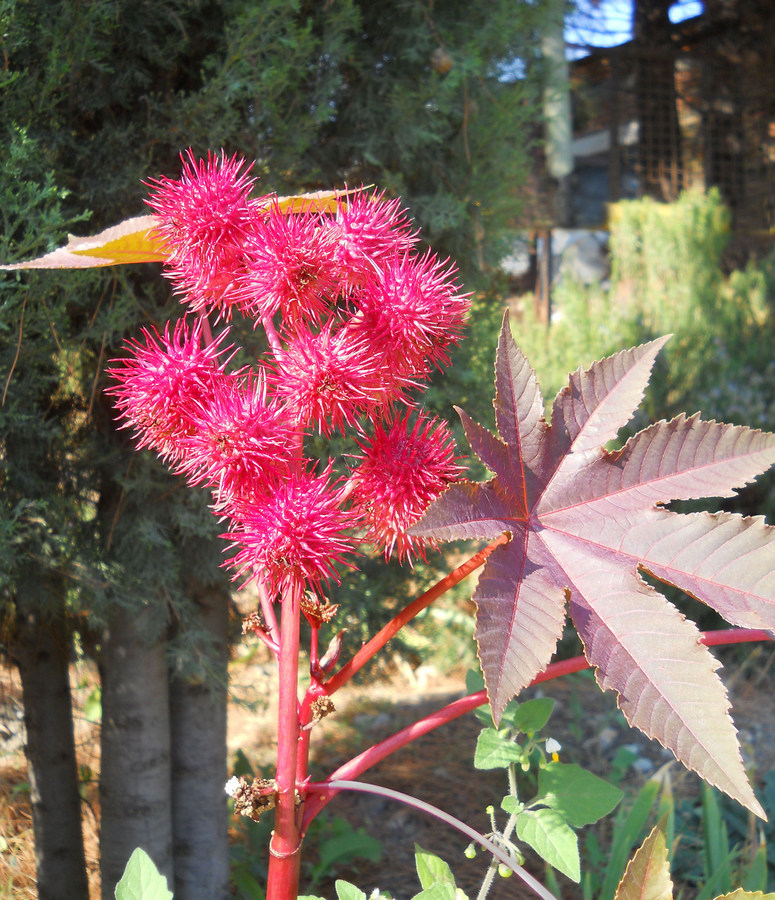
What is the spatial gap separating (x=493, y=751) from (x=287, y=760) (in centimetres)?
33

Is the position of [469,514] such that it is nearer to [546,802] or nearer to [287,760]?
[287,760]

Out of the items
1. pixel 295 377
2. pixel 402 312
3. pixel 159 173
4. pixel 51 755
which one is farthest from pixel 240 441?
pixel 51 755

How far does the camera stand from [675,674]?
55cm

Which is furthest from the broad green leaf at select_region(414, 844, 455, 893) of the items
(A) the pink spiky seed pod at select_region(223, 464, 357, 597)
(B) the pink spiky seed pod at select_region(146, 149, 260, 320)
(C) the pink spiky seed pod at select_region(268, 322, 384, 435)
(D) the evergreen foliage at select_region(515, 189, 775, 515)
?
(D) the evergreen foliage at select_region(515, 189, 775, 515)

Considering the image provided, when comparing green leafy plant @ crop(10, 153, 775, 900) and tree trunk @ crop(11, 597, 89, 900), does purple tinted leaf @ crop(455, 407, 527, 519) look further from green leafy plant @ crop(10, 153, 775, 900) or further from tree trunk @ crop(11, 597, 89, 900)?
tree trunk @ crop(11, 597, 89, 900)

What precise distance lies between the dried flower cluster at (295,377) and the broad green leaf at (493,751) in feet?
1.13

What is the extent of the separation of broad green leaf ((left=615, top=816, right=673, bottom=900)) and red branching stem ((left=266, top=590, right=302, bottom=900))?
282 mm

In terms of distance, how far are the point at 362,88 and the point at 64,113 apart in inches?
21.3

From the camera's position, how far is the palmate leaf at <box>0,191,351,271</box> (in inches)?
27.0

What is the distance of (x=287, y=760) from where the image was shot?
0.65 meters

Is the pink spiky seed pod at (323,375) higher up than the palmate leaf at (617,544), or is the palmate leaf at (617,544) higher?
the pink spiky seed pod at (323,375)

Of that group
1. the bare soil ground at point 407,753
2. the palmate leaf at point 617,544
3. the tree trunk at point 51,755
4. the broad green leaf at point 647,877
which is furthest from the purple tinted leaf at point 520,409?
the tree trunk at point 51,755

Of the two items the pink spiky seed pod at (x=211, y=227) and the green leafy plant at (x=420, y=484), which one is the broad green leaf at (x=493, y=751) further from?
the pink spiky seed pod at (x=211, y=227)

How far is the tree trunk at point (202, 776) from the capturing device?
143 centimetres
